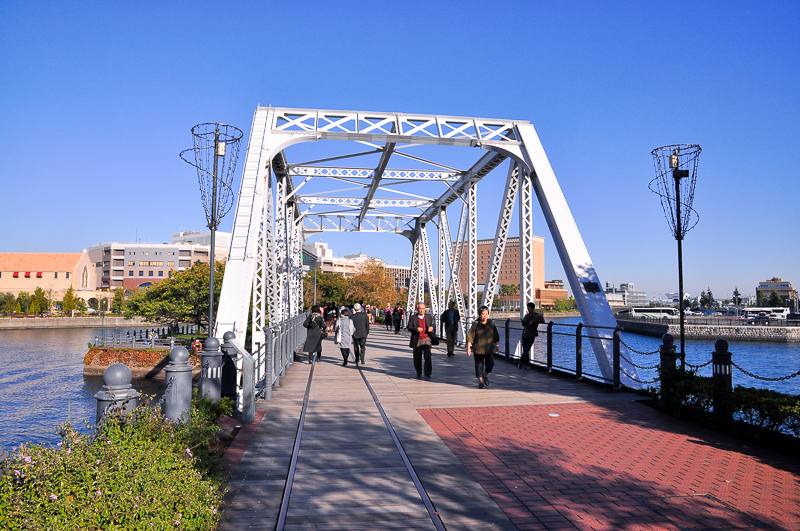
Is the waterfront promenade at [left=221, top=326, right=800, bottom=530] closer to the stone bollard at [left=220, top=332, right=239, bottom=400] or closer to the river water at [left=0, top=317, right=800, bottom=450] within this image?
the stone bollard at [left=220, top=332, right=239, bottom=400]

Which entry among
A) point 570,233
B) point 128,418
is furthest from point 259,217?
point 128,418

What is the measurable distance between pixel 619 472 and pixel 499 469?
3.63ft

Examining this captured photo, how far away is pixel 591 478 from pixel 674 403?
3483mm

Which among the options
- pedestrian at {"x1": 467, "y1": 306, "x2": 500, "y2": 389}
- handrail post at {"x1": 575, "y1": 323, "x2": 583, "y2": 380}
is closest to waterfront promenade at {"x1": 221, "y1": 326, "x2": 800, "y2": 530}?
pedestrian at {"x1": 467, "y1": 306, "x2": 500, "y2": 389}

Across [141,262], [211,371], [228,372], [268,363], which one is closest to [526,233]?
[268,363]

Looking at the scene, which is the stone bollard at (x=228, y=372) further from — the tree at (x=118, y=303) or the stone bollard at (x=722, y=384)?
the tree at (x=118, y=303)

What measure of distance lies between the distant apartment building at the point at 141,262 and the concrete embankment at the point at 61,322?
2344 cm

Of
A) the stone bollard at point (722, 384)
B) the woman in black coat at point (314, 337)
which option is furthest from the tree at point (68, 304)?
the stone bollard at point (722, 384)

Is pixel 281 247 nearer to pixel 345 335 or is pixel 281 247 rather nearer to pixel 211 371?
pixel 345 335

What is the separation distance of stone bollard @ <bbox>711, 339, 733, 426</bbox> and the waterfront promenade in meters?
0.26

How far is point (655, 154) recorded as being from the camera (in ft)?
44.9

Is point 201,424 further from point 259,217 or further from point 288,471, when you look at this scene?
point 259,217

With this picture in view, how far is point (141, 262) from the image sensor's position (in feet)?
356

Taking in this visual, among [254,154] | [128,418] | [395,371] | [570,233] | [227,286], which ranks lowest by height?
[395,371]
